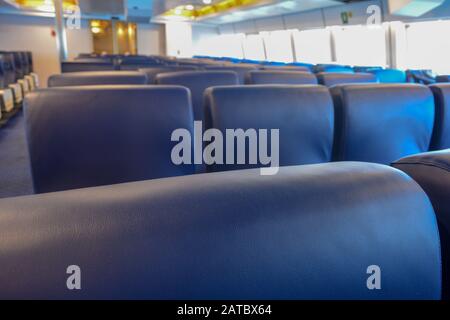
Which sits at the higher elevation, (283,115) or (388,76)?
(388,76)

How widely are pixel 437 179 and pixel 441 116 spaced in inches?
59.1

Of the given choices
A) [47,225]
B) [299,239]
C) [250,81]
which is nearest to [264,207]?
[299,239]

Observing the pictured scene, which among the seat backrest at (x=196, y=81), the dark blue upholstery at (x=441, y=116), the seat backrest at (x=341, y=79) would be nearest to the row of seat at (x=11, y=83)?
the seat backrest at (x=196, y=81)

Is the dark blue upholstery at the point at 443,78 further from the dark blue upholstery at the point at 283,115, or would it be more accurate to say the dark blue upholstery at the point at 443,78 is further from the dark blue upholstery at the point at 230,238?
the dark blue upholstery at the point at 230,238

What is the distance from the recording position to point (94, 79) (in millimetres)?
2721

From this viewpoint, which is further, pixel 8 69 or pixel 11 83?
pixel 11 83

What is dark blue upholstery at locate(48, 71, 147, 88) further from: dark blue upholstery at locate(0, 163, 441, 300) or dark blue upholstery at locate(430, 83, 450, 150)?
dark blue upholstery at locate(0, 163, 441, 300)

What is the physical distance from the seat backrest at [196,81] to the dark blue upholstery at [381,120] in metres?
1.33

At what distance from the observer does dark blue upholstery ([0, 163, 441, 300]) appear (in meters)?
0.39

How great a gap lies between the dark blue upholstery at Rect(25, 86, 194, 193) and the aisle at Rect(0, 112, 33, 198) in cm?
228

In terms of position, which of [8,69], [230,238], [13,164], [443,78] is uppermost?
[8,69]

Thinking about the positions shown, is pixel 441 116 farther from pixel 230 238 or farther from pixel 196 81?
pixel 230 238

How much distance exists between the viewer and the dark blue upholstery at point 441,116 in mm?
1867

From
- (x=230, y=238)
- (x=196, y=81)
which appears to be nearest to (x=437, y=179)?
(x=230, y=238)
